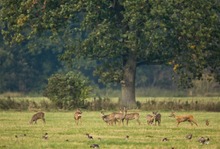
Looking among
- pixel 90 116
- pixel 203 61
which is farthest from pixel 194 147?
pixel 203 61

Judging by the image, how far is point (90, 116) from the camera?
4350cm

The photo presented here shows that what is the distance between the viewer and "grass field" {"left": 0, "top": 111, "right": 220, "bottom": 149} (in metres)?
26.7

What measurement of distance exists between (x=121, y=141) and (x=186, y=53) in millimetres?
24621

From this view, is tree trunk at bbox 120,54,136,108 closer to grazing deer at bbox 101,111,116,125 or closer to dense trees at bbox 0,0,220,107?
dense trees at bbox 0,0,220,107

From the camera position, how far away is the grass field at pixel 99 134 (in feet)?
87.7

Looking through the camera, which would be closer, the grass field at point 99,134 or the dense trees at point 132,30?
the grass field at point 99,134

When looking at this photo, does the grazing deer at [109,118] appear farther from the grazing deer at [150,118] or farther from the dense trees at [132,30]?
the dense trees at [132,30]

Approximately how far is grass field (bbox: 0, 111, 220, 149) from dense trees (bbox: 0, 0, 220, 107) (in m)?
9.89

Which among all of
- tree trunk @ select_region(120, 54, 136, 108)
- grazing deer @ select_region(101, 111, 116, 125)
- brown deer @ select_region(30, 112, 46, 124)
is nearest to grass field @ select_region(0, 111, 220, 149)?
grazing deer @ select_region(101, 111, 116, 125)

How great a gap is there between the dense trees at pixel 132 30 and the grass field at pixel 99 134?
390 inches

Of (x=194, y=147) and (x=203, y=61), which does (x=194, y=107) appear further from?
(x=194, y=147)

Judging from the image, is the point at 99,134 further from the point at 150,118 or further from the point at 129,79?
the point at 129,79

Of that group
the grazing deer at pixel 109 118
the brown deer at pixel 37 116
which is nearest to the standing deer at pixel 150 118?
the grazing deer at pixel 109 118

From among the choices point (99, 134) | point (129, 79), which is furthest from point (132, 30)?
point (99, 134)
